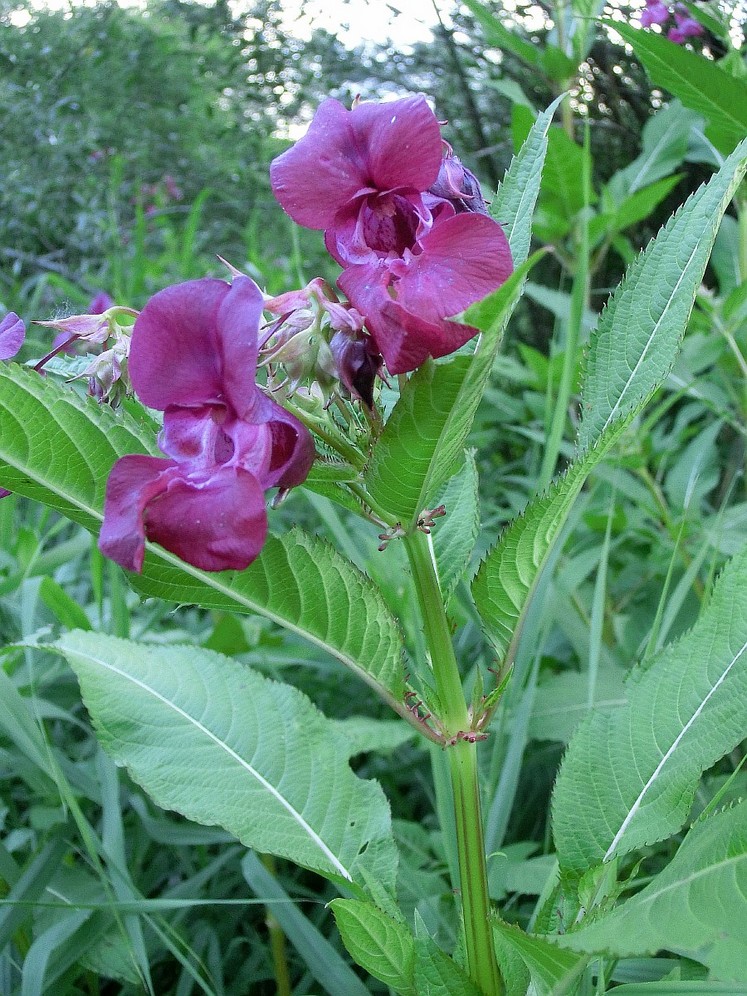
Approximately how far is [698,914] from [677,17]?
2.57 meters

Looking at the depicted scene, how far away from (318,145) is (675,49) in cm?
48

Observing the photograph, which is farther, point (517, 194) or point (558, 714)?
point (558, 714)

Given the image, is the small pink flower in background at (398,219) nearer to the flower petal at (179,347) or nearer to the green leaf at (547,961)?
the flower petal at (179,347)

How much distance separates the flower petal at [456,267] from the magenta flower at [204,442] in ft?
0.38

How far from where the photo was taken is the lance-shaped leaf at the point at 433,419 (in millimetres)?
532

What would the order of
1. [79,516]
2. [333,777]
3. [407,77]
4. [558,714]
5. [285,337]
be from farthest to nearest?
1. [407,77]
2. [558,714]
3. [333,777]
4. [79,516]
5. [285,337]

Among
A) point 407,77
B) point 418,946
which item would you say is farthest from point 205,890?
point 407,77

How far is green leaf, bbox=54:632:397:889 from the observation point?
32.3 inches

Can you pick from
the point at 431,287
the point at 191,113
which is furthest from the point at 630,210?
the point at 191,113

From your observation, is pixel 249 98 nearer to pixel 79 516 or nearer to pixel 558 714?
pixel 558 714

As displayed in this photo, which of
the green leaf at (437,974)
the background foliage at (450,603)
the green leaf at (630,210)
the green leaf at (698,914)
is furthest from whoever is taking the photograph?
the green leaf at (630,210)

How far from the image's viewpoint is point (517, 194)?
0.80 m

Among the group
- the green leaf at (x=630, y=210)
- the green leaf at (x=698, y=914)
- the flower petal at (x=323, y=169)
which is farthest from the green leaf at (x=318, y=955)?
the green leaf at (x=630, y=210)

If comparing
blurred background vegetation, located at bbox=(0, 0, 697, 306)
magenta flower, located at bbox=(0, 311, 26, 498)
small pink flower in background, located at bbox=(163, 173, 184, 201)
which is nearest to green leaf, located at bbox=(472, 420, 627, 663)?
magenta flower, located at bbox=(0, 311, 26, 498)
